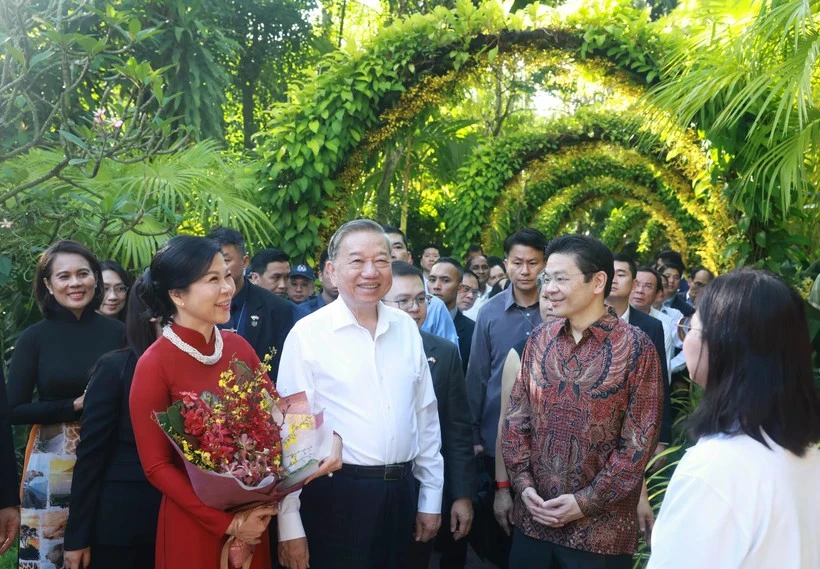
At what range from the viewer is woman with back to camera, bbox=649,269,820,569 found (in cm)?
188

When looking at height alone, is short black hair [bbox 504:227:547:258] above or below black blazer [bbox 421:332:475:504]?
above

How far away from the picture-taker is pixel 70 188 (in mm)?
6777

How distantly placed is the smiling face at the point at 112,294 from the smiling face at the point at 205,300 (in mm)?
2079

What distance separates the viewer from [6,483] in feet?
11.0

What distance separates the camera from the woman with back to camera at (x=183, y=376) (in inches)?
115

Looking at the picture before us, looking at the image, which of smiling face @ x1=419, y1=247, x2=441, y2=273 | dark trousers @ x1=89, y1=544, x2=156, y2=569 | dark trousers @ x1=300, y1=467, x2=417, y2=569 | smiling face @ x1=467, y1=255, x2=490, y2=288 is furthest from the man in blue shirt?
smiling face @ x1=419, y1=247, x2=441, y2=273

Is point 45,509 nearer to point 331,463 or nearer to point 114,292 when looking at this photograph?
point 114,292

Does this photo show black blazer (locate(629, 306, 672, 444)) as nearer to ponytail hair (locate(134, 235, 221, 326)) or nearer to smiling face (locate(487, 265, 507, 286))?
ponytail hair (locate(134, 235, 221, 326))

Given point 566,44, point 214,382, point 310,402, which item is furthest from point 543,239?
point 566,44

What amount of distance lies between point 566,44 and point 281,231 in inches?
140

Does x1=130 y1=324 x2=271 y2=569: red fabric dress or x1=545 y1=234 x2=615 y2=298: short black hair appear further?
x1=545 y1=234 x2=615 y2=298: short black hair

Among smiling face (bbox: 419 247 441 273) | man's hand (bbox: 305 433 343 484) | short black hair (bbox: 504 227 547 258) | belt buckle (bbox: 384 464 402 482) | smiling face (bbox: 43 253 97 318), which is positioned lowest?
belt buckle (bbox: 384 464 402 482)

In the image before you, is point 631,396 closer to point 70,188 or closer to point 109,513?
point 109,513

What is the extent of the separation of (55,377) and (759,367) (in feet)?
11.0
